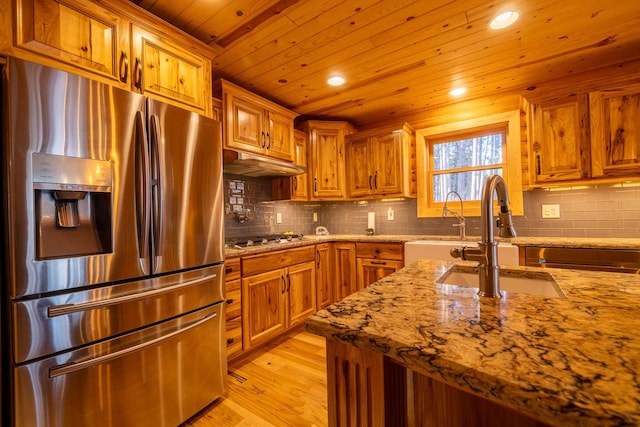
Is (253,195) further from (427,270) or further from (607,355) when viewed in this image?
(607,355)

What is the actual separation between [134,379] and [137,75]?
1526mm

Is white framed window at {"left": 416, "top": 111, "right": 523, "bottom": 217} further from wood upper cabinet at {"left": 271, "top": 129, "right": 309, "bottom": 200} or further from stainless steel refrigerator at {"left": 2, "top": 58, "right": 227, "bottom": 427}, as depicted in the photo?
stainless steel refrigerator at {"left": 2, "top": 58, "right": 227, "bottom": 427}

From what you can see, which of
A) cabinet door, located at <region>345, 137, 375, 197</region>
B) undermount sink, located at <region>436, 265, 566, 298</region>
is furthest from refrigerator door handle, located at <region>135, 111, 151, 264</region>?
cabinet door, located at <region>345, 137, 375, 197</region>

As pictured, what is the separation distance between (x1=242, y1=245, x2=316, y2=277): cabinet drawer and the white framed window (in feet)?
4.71

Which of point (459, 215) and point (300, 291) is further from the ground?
point (459, 215)

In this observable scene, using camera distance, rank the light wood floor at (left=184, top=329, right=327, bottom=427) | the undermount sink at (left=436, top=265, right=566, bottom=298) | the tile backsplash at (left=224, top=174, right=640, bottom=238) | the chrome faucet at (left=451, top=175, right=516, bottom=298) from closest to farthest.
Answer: the chrome faucet at (left=451, top=175, right=516, bottom=298) → the undermount sink at (left=436, top=265, right=566, bottom=298) → the light wood floor at (left=184, top=329, right=327, bottom=427) → the tile backsplash at (left=224, top=174, right=640, bottom=238)

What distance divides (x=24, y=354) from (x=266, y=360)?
149 cm

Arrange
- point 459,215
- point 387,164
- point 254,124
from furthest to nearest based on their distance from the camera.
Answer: point 387,164 < point 459,215 < point 254,124

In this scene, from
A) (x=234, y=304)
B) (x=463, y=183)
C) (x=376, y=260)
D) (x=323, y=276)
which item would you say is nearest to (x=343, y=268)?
(x=323, y=276)

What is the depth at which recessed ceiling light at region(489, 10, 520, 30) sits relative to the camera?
1.71m

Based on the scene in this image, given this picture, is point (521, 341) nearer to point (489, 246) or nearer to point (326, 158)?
point (489, 246)

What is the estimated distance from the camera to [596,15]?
1.74 meters

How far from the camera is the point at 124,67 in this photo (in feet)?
4.76

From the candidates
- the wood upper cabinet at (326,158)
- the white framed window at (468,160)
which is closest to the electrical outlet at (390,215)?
the white framed window at (468,160)
